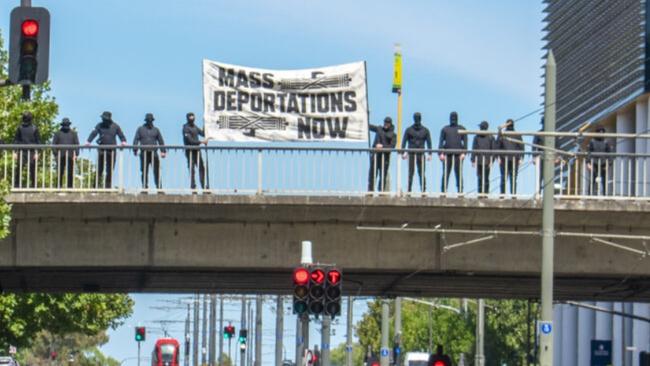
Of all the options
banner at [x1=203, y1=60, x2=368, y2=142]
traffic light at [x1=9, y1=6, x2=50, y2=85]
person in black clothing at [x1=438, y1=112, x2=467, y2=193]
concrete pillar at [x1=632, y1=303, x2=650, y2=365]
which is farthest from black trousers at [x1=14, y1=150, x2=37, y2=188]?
concrete pillar at [x1=632, y1=303, x2=650, y2=365]

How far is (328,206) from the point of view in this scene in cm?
3431

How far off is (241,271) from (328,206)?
12.5ft

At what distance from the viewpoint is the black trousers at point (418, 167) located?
113 feet

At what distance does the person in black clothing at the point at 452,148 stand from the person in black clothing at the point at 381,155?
3.67ft

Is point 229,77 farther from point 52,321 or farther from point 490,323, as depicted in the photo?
point 490,323

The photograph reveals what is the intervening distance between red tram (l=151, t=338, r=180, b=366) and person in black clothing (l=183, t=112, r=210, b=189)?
6538 centimetres

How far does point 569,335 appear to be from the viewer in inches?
3794

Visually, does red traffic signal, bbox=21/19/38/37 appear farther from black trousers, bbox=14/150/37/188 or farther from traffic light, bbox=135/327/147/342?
traffic light, bbox=135/327/147/342

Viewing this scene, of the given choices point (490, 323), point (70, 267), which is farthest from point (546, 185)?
point (490, 323)

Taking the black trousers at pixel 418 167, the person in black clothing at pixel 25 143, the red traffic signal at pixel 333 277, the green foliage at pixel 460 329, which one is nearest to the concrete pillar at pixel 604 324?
the green foliage at pixel 460 329

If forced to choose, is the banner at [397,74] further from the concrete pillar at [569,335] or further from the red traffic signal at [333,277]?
the concrete pillar at [569,335]

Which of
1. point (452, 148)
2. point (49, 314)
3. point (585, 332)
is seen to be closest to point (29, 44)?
point (452, 148)

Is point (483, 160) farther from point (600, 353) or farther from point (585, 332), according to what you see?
point (585, 332)

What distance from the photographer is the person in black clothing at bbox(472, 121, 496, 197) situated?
3447 centimetres
